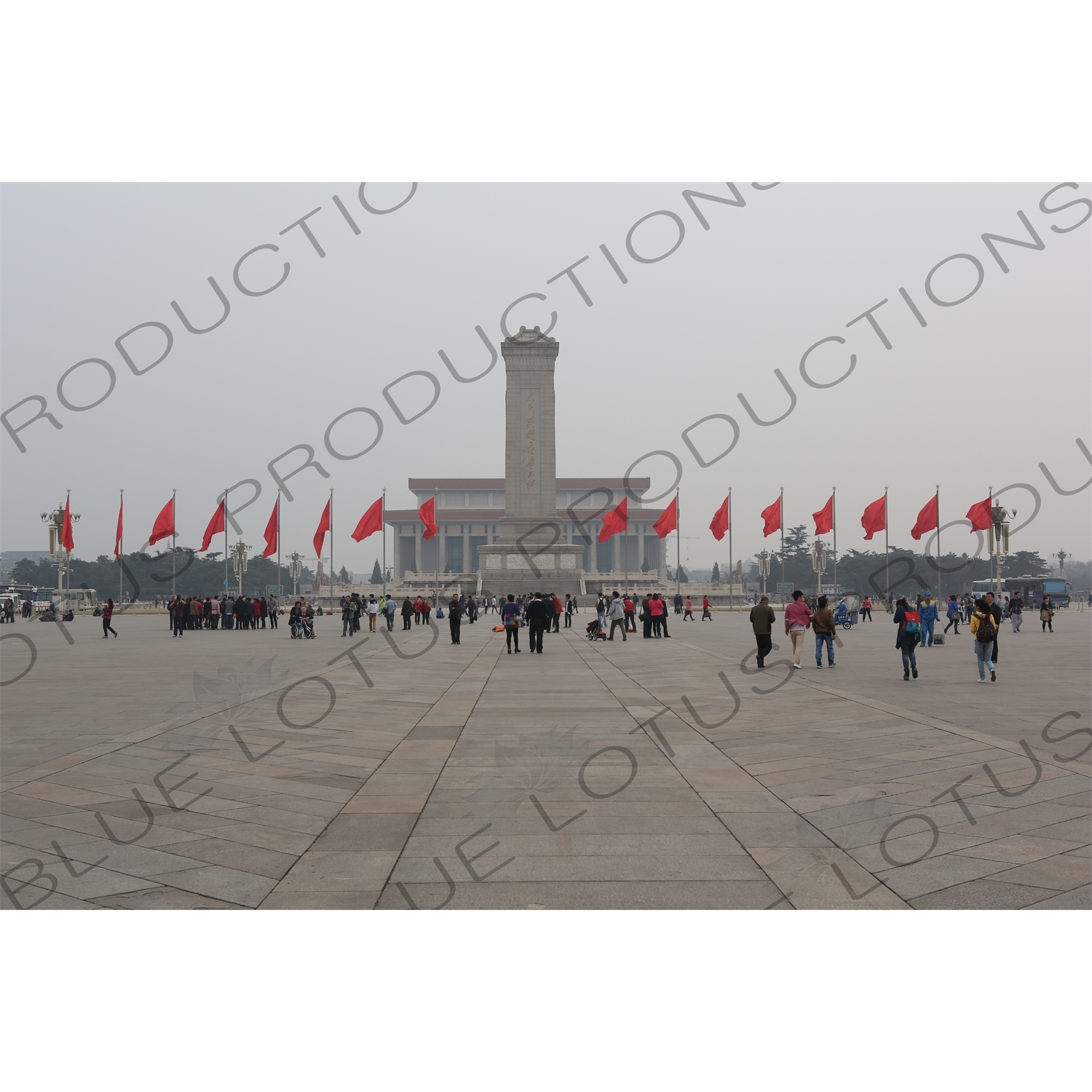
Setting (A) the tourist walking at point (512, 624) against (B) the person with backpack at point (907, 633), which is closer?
(B) the person with backpack at point (907, 633)

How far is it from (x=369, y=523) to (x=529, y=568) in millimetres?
30000

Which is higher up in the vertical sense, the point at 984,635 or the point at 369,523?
the point at 369,523

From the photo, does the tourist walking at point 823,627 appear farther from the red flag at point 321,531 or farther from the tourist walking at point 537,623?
the red flag at point 321,531

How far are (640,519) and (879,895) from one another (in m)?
136

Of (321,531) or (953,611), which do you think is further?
(321,531)

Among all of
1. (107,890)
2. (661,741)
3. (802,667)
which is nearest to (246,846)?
(107,890)

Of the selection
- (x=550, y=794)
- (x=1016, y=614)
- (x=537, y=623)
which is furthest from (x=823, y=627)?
(x=1016, y=614)

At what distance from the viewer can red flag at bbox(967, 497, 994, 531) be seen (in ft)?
140

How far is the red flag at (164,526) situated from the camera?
145 feet

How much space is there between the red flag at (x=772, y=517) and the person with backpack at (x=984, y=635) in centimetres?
3652

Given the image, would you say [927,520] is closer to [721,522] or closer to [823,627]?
[721,522]

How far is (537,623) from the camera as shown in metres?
25.0

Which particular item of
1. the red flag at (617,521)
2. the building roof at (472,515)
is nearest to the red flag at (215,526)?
the red flag at (617,521)

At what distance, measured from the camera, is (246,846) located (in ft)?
21.2
